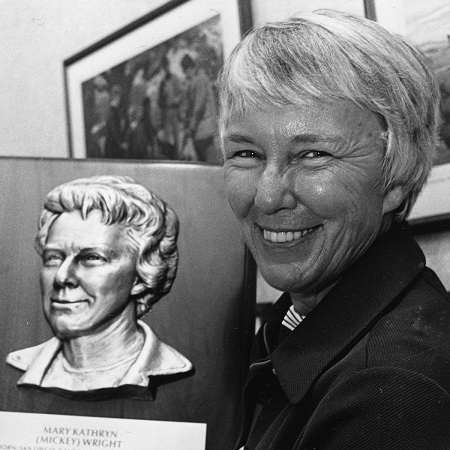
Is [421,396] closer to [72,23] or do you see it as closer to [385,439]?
[385,439]

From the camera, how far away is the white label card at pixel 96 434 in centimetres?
127

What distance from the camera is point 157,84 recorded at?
189 cm

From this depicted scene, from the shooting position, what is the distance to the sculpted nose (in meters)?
1.08

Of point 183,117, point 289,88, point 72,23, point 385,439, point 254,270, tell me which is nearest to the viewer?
point 385,439

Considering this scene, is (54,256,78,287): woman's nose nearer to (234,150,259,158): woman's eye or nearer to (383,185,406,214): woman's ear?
(234,150,259,158): woman's eye

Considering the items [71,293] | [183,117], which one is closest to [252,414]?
[71,293]

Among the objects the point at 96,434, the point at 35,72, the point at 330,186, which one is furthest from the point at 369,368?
the point at 35,72

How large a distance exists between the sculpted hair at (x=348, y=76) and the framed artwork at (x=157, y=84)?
69 cm

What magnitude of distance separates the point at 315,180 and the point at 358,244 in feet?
0.37

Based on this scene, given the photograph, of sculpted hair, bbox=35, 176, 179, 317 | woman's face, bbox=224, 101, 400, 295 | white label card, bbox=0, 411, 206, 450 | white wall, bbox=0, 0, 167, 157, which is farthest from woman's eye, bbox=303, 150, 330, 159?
white wall, bbox=0, 0, 167, 157

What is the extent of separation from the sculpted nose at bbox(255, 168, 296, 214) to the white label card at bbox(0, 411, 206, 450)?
0.42m

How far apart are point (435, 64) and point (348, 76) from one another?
529 mm

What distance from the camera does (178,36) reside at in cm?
186

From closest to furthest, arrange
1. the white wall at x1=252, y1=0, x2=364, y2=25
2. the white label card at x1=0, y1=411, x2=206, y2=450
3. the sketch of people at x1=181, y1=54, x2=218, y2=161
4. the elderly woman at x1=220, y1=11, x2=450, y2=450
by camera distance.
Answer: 1. the elderly woman at x1=220, y1=11, x2=450, y2=450
2. the white label card at x1=0, y1=411, x2=206, y2=450
3. the white wall at x1=252, y1=0, x2=364, y2=25
4. the sketch of people at x1=181, y1=54, x2=218, y2=161
